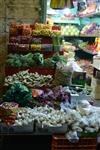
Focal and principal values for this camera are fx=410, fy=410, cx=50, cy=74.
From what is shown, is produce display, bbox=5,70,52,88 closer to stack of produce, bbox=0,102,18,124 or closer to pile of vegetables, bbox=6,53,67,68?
pile of vegetables, bbox=6,53,67,68

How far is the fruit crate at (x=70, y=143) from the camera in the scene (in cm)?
423

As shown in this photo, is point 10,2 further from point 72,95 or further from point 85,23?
point 85,23

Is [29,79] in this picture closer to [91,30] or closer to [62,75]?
[62,75]

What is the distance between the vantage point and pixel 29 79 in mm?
5984

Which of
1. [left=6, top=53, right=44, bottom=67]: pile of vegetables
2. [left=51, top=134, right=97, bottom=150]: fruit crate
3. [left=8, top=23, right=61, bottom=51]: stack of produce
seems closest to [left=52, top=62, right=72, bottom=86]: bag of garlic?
[left=6, top=53, right=44, bottom=67]: pile of vegetables

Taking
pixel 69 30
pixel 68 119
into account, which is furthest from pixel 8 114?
pixel 69 30

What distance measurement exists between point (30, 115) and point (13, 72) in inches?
63.8

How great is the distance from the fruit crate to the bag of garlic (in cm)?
176

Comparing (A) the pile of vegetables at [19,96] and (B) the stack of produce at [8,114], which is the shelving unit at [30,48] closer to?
(A) the pile of vegetables at [19,96]

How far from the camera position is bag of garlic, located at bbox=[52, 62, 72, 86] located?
5973 mm

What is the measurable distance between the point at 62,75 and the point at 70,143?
6.04 ft

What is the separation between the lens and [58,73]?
6.00 m

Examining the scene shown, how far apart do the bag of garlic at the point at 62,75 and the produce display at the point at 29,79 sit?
11cm

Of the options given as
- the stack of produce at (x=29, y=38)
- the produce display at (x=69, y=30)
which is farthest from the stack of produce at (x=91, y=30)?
the stack of produce at (x=29, y=38)
